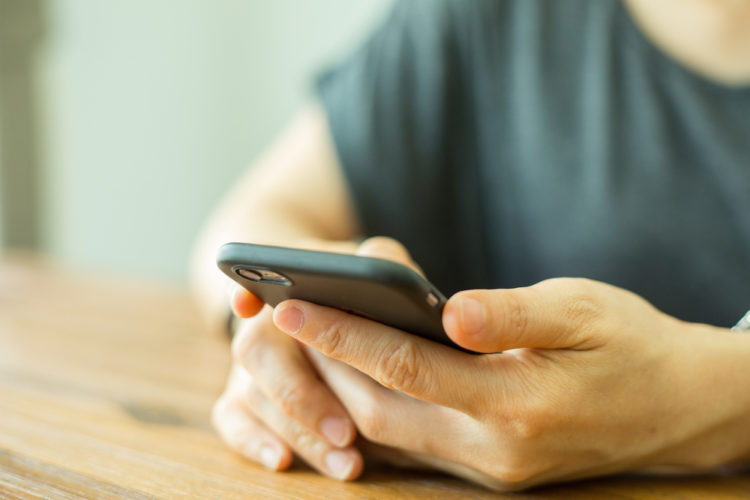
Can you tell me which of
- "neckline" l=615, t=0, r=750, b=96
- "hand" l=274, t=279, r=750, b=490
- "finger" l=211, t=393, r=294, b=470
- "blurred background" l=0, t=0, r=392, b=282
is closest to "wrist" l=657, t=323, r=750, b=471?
"hand" l=274, t=279, r=750, b=490

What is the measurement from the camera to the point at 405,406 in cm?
39

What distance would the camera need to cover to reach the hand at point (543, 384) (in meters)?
0.34

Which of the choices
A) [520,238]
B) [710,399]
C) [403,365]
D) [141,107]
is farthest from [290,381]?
[141,107]

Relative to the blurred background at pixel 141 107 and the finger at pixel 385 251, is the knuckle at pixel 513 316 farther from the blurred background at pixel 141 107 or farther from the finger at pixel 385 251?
the blurred background at pixel 141 107

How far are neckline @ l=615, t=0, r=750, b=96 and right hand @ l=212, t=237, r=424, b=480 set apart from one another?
450 millimetres

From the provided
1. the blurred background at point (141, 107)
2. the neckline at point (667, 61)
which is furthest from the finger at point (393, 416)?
the blurred background at point (141, 107)

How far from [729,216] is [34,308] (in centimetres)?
82

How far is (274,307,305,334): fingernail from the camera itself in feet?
1.10

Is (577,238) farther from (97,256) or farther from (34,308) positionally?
(97,256)

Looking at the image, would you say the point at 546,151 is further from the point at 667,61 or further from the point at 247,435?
the point at 247,435

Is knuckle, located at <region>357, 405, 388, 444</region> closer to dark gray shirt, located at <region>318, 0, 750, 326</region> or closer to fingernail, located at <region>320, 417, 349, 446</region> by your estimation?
fingernail, located at <region>320, 417, 349, 446</region>

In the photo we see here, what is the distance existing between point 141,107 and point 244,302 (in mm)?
1680

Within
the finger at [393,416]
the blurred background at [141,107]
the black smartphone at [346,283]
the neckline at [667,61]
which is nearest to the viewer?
the black smartphone at [346,283]

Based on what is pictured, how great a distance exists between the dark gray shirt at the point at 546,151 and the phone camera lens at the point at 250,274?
47cm
